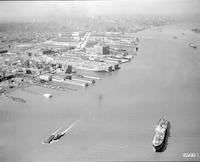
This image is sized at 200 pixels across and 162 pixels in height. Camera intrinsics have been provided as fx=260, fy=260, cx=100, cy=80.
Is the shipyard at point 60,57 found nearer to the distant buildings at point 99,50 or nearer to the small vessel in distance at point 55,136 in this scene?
the distant buildings at point 99,50

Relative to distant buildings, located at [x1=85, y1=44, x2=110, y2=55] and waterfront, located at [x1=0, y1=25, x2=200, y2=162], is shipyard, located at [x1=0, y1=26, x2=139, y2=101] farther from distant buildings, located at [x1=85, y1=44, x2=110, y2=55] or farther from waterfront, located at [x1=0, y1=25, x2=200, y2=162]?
waterfront, located at [x1=0, y1=25, x2=200, y2=162]

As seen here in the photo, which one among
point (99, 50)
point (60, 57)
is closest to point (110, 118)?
point (60, 57)

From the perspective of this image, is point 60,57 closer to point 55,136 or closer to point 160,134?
point 55,136

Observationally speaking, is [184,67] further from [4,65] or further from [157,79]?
[4,65]

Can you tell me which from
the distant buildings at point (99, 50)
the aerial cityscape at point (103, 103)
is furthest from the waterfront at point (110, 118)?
the distant buildings at point (99, 50)

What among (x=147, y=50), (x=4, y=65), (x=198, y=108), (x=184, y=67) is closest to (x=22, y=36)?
(x=4, y=65)

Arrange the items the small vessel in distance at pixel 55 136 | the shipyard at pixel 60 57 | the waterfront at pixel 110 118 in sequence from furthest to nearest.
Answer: the shipyard at pixel 60 57 < the small vessel in distance at pixel 55 136 < the waterfront at pixel 110 118
